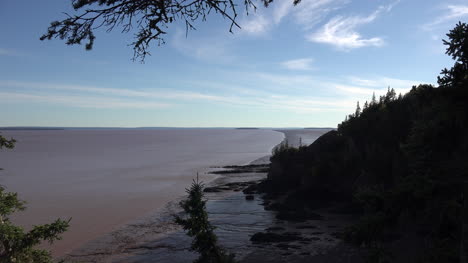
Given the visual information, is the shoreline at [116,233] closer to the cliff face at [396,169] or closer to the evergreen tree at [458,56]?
the cliff face at [396,169]

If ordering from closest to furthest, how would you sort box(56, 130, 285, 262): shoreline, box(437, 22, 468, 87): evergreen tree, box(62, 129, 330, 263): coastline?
box(437, 22, 468, 87): evergreen tree < box(62, 129, 330, 263): coastline < box(56, 130, 285, 262): shoreline

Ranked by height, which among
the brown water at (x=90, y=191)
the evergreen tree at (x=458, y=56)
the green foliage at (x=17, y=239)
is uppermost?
the evergreen tree at (x=458, y=56)

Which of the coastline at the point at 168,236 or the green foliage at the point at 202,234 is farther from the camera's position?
the coastline at the point at 168,236

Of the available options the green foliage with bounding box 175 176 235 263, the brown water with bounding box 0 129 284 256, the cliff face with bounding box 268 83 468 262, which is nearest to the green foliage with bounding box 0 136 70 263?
the green foliage with bounding box 175 176 235 263

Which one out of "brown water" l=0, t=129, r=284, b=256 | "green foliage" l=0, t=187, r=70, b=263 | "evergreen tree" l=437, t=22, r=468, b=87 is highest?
"evergreen tree" l=437, t=22, r=468, b=87

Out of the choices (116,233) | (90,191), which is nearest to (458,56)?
(116,233)

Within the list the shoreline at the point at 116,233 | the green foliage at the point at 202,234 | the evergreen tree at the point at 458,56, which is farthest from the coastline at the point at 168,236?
the evergreen tree at the point at 458,56

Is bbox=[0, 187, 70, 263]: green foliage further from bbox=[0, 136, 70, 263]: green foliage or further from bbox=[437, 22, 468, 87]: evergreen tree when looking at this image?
bbox=[437, 22, 468, 87]: evergreen tree

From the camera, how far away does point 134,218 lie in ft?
70.1

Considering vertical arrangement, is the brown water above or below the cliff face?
below

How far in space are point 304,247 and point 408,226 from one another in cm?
411

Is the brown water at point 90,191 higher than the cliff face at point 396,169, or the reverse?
the cliff face at point 396,169

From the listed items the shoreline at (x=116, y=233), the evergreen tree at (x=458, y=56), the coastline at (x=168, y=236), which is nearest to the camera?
the evergreen tree at (x=458, y=56)

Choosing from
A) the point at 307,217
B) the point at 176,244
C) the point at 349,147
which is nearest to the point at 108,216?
the point at 176,244
